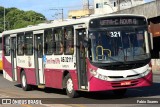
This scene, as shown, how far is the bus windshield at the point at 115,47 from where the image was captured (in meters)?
14.7

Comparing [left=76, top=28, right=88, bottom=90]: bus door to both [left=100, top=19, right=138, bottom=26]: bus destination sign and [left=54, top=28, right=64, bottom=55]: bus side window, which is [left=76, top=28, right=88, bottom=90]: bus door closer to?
[left=100, top=19, right=138, bottom=26]: bus destination sign

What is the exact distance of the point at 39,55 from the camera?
63.4 ft

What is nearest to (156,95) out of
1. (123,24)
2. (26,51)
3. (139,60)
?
(139,60)

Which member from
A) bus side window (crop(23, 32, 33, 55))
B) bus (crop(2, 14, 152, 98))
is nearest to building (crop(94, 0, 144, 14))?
bus side window (crop(23, 32, 33, 55))

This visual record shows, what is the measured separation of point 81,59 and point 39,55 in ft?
13.6

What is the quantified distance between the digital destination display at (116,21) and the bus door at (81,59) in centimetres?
55

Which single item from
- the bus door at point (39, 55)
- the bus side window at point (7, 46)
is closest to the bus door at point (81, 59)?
the bus door at point (39, 55)

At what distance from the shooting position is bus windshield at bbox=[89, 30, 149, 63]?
578 inches

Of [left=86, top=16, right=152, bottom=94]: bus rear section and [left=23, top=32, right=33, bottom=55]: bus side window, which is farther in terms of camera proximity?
[left=23, top=32, right=33, bottom=55]: bus side window

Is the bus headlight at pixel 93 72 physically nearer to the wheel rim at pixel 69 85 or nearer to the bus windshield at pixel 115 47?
the bus windshield at pixel 115 47

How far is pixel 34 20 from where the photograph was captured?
460 ft

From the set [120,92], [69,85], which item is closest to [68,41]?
[69,85]

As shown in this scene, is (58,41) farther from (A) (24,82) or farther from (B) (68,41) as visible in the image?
(A) (24,82)

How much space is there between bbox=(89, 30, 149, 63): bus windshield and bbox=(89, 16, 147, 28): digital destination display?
28 cm
